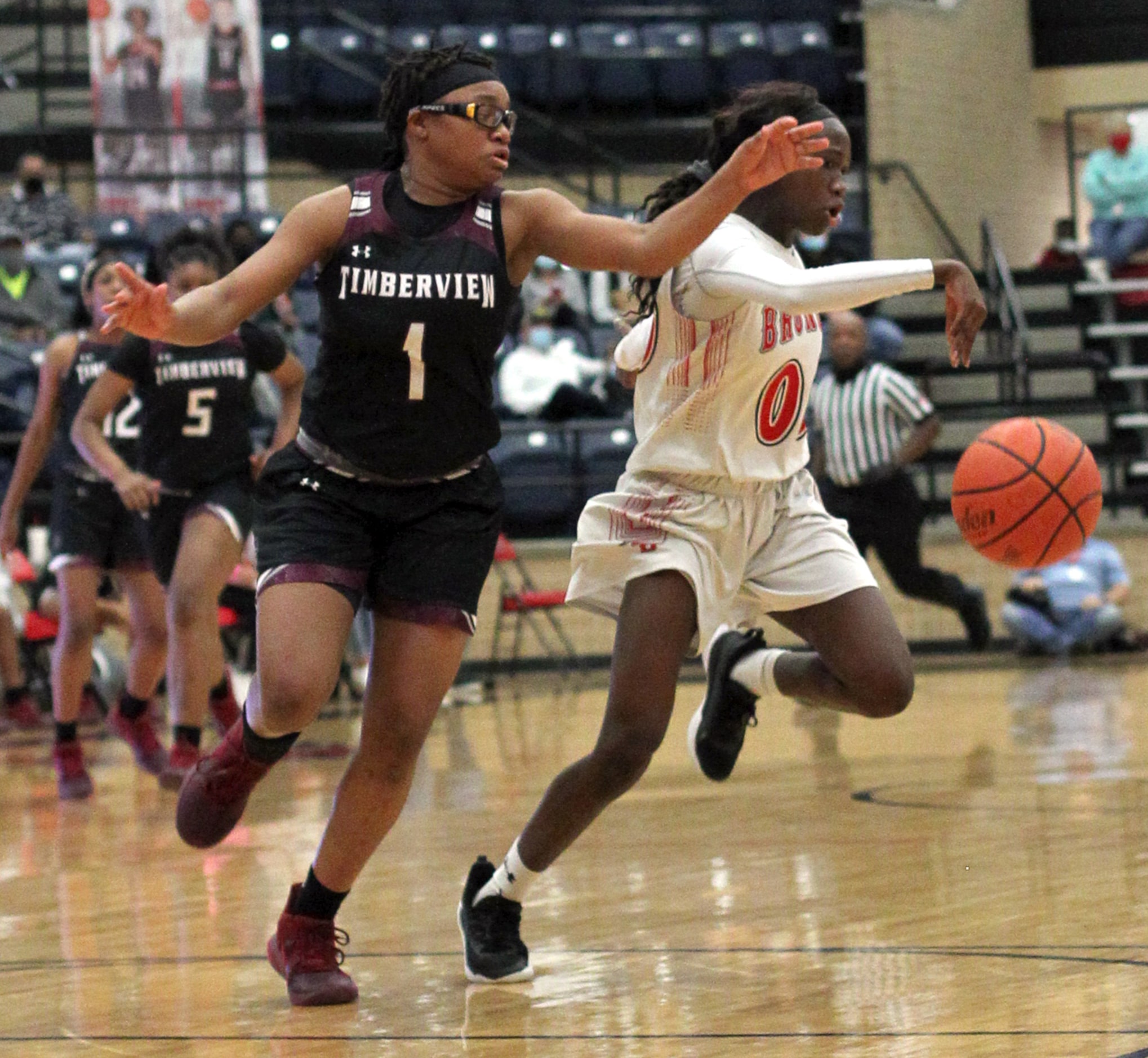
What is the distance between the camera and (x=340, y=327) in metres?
3.71

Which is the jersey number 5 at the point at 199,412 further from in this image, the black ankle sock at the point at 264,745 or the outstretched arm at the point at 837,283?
the outstretched arm at the point at 837,283

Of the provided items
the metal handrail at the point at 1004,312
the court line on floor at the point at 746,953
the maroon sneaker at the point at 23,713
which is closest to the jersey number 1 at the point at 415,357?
the court line on floor at the point at 746,953

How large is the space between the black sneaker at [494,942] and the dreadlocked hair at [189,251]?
3.24 metres

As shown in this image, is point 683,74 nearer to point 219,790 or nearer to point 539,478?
point 539,478

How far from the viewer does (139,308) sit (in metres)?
3.49

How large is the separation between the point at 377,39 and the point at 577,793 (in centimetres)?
1245

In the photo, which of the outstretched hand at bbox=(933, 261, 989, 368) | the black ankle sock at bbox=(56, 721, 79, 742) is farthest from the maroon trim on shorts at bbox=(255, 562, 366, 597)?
the black ankle sock at bbox=(56, 721, 79, 742)

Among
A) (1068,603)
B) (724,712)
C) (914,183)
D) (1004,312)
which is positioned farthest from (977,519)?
(914,183)

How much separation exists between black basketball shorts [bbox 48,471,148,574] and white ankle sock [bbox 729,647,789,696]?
3162 millimetres

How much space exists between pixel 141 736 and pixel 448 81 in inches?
162

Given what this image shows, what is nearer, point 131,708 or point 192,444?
point 192,444

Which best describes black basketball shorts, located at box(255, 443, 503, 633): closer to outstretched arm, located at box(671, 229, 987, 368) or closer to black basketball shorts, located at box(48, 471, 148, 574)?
outstretched arm, located at box(671, 229, 987, 368)

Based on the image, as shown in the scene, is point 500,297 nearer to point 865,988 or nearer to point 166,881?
point 865,988

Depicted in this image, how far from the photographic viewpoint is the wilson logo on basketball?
470cm
